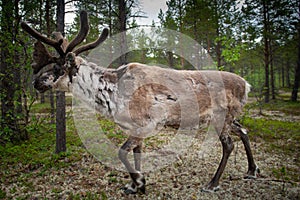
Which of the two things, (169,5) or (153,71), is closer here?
(153,71)

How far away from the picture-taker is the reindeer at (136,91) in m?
3.29

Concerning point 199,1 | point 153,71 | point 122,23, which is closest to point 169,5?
point 199,1

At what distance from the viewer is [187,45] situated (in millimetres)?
14258

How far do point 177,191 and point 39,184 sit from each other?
7.51 ft

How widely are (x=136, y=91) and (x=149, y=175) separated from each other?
5.69ft

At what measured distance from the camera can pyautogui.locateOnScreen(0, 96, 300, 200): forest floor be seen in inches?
132

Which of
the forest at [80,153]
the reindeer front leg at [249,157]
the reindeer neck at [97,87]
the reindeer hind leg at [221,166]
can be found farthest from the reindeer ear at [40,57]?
the reindeer front leg at [249,157]

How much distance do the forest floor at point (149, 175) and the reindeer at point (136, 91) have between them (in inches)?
11.6

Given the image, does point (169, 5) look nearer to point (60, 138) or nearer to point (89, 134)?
point (89, 134)

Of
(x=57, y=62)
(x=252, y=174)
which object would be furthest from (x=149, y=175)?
(x=57, y=62)

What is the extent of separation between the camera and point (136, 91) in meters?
3.27

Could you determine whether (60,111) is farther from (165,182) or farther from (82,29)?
(165,182)

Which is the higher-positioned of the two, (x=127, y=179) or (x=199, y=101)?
(x=199, y=101)

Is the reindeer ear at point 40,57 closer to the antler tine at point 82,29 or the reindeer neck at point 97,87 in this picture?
the antler tine at point 82,29
